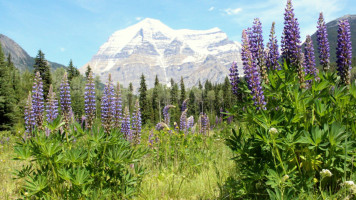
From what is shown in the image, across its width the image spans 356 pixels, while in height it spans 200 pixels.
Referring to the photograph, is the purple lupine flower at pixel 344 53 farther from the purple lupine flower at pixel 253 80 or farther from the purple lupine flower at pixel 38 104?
the purple lupine flower at pixel 38 104

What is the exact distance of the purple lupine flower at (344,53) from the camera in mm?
5875

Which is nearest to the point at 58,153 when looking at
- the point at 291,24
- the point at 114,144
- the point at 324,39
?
the point at 114,144

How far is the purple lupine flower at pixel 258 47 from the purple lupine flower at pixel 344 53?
290 centimetres

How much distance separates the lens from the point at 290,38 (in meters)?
4.61

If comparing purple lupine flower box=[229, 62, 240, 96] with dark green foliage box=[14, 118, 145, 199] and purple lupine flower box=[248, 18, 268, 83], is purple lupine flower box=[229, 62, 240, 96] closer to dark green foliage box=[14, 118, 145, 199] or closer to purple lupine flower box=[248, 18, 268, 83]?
purple lupine flower box=[248, 18, 268, 83]

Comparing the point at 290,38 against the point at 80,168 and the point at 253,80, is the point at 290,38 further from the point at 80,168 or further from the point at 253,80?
the point at 80,168

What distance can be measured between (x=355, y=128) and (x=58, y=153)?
361 cm

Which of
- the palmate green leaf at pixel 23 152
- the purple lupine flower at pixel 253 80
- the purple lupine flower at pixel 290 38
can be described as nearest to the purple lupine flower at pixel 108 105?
the palmate green leaf at pixel 23 152

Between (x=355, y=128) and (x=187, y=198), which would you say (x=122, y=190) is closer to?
(x=187, y=198)

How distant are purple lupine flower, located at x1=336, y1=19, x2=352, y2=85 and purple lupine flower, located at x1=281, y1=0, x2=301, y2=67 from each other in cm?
211

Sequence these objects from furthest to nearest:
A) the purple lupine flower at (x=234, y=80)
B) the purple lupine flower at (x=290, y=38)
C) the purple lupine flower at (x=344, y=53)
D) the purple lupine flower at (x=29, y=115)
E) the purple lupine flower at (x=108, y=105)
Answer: the purple lupine flower at (x=29, y=115), the purple lupine flower at (x=344, y=53), the purple lupine flower at (x=108, y=105), the purple lupine flower at (x=290, y=38), the purple lupine flower at (x=234, y=80)

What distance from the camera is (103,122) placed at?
18.4 ft

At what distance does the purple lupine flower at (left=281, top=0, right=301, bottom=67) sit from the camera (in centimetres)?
439

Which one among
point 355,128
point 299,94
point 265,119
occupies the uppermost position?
point 299,94
